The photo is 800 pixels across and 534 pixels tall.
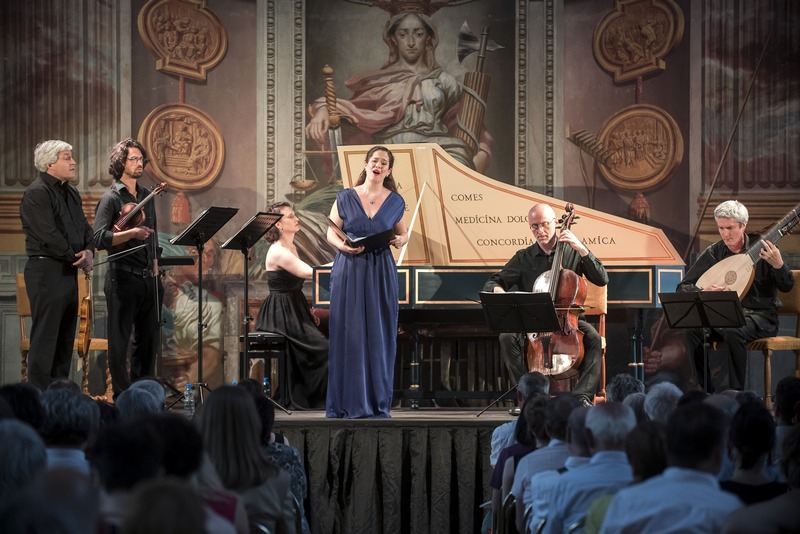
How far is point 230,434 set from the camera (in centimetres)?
351


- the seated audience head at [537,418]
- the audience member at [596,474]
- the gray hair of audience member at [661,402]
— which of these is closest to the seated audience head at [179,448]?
the audience member at [596,474]

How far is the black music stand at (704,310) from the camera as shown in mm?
7434

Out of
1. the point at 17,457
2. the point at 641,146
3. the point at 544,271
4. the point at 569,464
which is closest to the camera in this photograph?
the point at 17,457

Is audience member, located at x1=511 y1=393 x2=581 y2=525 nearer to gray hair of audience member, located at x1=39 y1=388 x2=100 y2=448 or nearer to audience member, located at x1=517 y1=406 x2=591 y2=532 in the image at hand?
audience member, located at x1=517 y1=406 x2=591 y2=532

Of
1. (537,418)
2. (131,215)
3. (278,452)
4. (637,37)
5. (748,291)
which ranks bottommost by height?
(278,452)

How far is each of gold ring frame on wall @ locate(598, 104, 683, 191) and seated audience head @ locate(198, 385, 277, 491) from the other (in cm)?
800

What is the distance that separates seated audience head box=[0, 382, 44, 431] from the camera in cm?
407

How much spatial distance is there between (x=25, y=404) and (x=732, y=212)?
18.9 ft

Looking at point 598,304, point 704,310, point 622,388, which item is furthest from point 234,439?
point 598,304

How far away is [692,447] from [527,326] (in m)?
4.22

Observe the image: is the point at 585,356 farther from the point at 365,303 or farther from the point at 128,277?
the point at 128,277

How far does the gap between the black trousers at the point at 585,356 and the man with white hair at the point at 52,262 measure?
3045 mm

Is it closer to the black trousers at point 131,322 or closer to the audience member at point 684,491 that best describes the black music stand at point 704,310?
the black trousers at point 131,322

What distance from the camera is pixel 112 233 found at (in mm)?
7164
